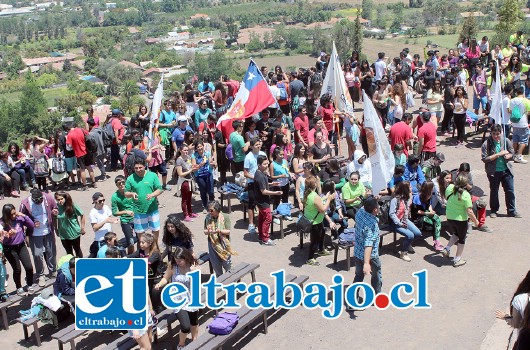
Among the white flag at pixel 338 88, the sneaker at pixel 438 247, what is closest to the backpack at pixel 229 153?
the white flag at pixel 338 88

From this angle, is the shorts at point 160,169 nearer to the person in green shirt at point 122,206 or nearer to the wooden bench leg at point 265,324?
the person in green shirt at point 122,206

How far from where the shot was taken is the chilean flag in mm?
13570

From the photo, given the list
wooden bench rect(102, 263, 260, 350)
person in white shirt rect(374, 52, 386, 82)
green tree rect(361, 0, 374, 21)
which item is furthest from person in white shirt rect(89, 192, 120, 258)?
green tree rect(361, 0, 374, 21)

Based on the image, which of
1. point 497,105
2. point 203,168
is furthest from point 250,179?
point 497,105

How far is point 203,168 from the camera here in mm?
12133

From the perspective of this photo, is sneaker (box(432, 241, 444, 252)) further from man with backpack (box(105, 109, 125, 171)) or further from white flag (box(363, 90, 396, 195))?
man with backpack (box(105, 109, 125, 171))

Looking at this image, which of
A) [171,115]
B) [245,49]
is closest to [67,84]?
[245,49]

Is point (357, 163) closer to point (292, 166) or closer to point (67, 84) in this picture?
point (292, 166)

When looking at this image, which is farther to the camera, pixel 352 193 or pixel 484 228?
pixel 484 228

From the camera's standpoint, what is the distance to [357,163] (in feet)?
37.8

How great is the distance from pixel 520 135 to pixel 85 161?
9.44 metres

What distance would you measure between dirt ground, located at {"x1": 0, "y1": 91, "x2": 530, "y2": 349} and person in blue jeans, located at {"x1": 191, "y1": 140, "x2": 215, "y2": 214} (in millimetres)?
546

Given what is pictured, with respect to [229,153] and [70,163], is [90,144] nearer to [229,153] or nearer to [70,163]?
[70,163]

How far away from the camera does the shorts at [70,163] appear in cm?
1400
